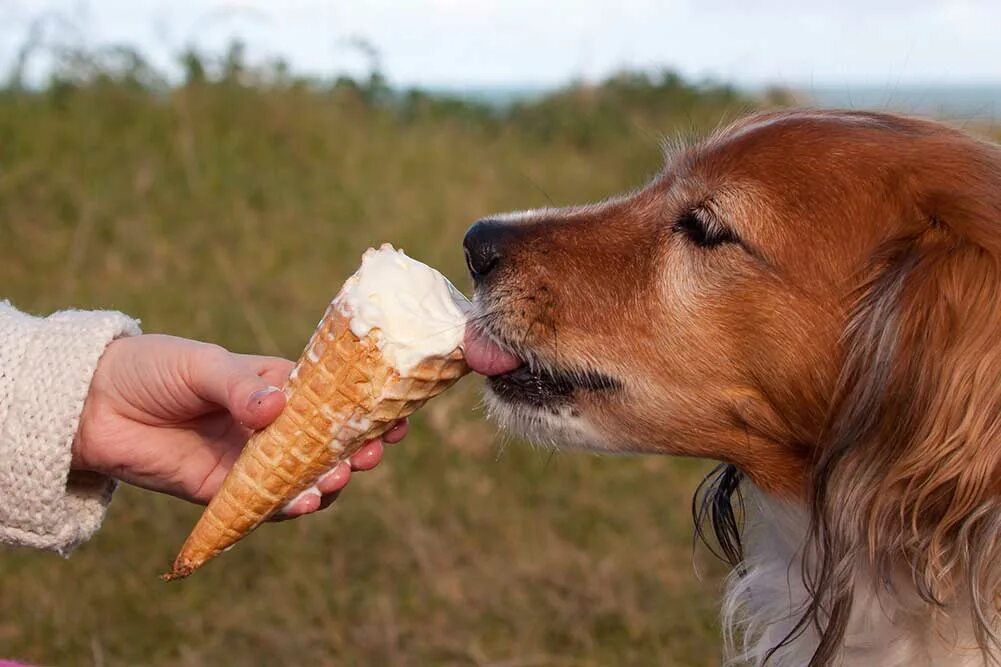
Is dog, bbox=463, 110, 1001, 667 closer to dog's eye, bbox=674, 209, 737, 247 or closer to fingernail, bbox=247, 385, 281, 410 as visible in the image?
dog's eye, bbox=674, 209, 737, 247

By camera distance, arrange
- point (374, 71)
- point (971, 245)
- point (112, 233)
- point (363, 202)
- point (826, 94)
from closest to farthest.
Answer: point (971, 245), point (826, 94), point (112, 233), point (363, 202), point (374, 71)

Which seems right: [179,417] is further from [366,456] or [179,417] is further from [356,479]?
[356,479]

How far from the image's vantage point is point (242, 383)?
2.41 metres

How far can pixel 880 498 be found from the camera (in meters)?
2.38

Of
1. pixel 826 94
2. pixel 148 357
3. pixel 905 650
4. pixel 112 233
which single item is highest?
pixel 826 94

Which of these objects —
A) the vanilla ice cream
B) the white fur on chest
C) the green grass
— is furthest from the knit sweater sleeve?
the white fur on chest

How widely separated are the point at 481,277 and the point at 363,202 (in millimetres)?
5074

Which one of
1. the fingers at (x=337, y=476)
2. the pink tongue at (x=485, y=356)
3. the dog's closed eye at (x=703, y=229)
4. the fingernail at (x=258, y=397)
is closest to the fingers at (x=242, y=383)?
the fingernail at (x=258, y=397)

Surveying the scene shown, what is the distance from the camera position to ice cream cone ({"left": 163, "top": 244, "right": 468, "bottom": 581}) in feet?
7.97

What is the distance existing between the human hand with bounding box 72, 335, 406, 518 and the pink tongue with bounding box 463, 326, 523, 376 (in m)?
0.20

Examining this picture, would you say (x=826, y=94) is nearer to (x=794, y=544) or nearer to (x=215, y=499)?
(x=794, y=544)

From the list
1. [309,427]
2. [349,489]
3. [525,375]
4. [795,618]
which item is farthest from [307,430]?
[349,489]

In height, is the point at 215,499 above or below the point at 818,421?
below

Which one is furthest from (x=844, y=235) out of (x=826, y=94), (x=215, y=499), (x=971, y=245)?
(x=826, y=94)
